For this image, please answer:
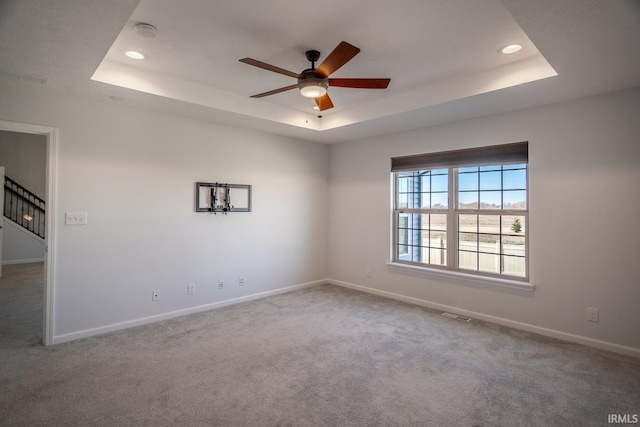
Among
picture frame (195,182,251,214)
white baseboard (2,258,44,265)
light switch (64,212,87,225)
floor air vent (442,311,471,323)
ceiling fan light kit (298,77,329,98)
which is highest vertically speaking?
ceiling fan light kit (298,77,329,98)

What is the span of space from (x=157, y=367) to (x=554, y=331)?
381 centimetres

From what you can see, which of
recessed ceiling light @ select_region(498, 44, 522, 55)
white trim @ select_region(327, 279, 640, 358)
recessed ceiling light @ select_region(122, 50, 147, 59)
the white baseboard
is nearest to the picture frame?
recessed ceiling light @ select_region(122, 50, 147, 59)

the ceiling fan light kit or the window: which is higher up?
the ceiling fan light kit

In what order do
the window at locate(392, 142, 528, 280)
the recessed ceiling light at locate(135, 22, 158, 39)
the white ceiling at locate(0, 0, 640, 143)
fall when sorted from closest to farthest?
the white ceiling at locate(0, 0, 640, 143) → the recessed ceiling light at locate(135, 22, 158, 39) → the window at locate(392, 142, 528, 280)

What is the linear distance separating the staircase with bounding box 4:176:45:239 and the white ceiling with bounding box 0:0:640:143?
20.5ft

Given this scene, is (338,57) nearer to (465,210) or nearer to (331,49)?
(331,49)

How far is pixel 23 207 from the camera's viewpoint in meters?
7.82

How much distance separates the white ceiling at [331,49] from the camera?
2070 millimetres

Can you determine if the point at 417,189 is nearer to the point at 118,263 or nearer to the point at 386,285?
the point at 386,285

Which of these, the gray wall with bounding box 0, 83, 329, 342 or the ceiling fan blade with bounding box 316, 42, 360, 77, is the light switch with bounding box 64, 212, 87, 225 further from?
the ceiling fan blade with bounding box 316, 42, 360, 77

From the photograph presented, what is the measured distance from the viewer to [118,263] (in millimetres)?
3676

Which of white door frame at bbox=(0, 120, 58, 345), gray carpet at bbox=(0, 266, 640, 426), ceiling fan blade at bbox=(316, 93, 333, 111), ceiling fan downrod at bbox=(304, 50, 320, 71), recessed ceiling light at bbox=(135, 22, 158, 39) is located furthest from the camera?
white door frame at bbox=(0, 120, 58, 345)

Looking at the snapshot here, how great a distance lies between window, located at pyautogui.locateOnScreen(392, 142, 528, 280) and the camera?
3906 mm

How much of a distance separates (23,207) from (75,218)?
6.19 m
